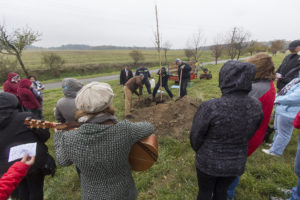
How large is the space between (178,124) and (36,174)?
3.68m

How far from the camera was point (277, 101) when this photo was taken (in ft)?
7.51

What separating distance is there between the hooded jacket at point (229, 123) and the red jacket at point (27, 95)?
5036 millimetres

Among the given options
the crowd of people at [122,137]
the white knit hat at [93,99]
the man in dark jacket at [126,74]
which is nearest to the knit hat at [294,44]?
the crowd of people at [122,137]

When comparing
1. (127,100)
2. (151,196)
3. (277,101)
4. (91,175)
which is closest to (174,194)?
(151,196)

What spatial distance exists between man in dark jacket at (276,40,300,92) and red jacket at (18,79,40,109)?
6870 millimetres

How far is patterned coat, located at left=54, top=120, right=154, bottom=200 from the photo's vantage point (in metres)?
1.12

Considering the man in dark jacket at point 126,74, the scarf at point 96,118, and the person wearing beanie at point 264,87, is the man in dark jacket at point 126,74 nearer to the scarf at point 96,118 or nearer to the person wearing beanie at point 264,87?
the person wearing beanie at point 264,87

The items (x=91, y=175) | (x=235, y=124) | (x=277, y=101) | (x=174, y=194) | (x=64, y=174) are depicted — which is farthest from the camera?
(x=64, y=174)

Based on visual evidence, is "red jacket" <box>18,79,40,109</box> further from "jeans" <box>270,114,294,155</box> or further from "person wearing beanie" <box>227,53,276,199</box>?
"jeans" <box>270,114,294,155</box>

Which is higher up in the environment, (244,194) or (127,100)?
(127,100)

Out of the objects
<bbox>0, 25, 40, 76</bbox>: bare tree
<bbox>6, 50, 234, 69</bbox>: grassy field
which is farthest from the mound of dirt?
<bbox>6, 50, 234, 69</bbox>: grassy field

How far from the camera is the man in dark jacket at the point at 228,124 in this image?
1373 mm

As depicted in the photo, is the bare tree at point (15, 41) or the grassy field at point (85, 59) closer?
the bare tree at point (15, 41)

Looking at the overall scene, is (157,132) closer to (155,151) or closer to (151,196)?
(151,196)
